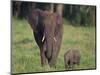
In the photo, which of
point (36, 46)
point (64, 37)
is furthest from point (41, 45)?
point (64, 37)

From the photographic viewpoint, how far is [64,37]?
2.60 meters

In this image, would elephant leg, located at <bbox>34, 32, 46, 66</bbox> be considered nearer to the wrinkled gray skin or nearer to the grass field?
the grass field

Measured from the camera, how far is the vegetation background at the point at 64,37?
7.86ft

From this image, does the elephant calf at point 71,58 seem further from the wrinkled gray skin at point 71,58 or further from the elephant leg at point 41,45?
the elephant leg at point 41,45

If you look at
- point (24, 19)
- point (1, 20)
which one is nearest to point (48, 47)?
point (24, 19)

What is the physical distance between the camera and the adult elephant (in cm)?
247

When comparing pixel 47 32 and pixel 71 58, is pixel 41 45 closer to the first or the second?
pixel 47 32

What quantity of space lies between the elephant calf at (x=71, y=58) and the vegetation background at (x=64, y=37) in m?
0.05

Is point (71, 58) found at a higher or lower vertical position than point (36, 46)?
lower

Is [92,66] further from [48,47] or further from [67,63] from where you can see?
[48,47]

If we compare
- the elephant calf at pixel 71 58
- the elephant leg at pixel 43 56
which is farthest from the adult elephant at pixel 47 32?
the elephant calf at pixel 71 58

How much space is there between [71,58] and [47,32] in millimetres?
419

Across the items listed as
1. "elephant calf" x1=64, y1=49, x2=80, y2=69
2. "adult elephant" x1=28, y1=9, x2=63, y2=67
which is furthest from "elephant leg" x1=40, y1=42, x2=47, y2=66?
"elephant calf" x1=64, y1=49, x2=80, y2=69

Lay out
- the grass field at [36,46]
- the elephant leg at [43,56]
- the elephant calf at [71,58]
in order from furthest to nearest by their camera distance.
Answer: the elephant calf at [71,58] < the elephant leg at [43,56] < the grass field at [36,46]
